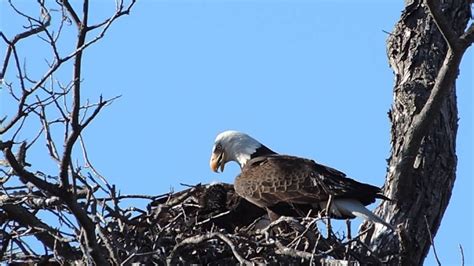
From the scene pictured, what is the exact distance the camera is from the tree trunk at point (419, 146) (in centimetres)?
697

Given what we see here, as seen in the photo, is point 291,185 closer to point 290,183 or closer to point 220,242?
point 290,183

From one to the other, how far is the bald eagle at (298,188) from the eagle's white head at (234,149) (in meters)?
0.66

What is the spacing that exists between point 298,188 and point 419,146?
3.97 ft

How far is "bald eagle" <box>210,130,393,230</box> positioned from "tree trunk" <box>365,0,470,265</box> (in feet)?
1.19

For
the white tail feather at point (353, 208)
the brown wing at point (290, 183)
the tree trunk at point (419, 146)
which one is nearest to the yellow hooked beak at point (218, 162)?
the brown wing at point (290, 183)

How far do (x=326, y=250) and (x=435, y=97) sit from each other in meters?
0.97

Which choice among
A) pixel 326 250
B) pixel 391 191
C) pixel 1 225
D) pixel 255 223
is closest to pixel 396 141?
pixel 391 191

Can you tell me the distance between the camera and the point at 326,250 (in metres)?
6.70

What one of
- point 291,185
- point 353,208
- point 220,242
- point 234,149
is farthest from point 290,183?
point 234,149

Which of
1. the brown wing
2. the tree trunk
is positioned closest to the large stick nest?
the tree trunk

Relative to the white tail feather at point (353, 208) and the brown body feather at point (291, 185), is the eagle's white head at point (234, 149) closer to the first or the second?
the brown body feather at point (291, 185)

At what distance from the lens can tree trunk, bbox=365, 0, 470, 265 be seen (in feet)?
22.9

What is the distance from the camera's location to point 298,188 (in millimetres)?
8039

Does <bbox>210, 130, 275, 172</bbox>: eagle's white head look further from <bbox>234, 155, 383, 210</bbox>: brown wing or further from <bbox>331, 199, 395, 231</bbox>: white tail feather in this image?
<bbox>331, 199, 395, 231</bbox>: white tail feather
